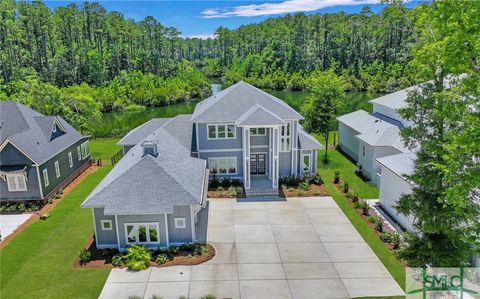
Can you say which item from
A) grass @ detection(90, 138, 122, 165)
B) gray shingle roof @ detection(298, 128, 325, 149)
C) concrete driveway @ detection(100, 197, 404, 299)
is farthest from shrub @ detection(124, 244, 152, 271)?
grass @ detection(90, 138, 122, 165)

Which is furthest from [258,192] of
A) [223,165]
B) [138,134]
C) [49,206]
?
[49,206]

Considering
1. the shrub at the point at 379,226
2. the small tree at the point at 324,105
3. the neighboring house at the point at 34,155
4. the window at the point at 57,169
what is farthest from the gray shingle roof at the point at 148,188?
the small tree at the point at 324,105

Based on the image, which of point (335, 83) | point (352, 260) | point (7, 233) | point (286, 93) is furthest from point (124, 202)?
point (286, 93)

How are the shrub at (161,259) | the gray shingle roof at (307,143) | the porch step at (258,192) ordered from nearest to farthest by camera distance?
the shrub at (161,259) → the porch step at (258,192) → the gray shingle roof at (307,143)

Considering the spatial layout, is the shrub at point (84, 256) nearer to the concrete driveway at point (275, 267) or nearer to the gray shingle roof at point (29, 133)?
the concrete driveway at point (275, 267)

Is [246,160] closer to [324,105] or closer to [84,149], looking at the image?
[324,105]

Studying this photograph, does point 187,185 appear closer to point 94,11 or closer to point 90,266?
point 90,266

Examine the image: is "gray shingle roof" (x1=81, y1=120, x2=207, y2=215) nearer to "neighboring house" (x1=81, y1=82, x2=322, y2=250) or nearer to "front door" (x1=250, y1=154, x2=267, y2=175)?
"neighboring house" (x1=81, y1=82, x2=322, y2=250)
